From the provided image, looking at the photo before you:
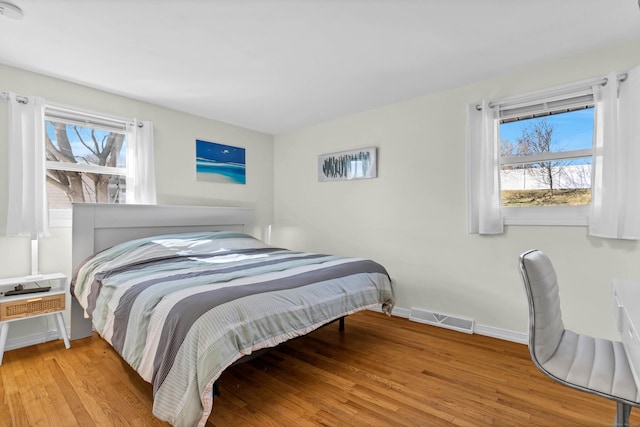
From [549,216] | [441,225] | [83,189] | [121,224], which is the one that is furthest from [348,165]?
[83,189]

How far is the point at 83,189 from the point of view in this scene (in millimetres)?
3125

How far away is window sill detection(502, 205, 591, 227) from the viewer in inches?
100

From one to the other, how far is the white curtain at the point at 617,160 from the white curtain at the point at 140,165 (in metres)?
3.90

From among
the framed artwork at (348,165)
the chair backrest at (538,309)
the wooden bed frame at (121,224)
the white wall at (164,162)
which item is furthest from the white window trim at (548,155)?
the wooden bed frame at (121,224)

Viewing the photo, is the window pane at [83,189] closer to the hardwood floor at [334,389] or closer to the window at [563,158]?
the hardwood floor at [334,389]

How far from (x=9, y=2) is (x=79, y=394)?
7.62 ft

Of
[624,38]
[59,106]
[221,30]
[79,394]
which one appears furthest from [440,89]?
[79,394]

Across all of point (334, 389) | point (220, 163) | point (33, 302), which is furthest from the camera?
point (220, 163)

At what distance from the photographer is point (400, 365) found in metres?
2.35

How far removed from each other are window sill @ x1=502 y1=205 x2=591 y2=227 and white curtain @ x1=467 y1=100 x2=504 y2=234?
0.12 meters

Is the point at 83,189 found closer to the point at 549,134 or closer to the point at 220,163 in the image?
the point at 220,163

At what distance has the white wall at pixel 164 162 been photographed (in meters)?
2.65

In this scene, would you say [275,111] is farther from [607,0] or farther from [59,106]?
[607,0]

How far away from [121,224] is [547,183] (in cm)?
389
